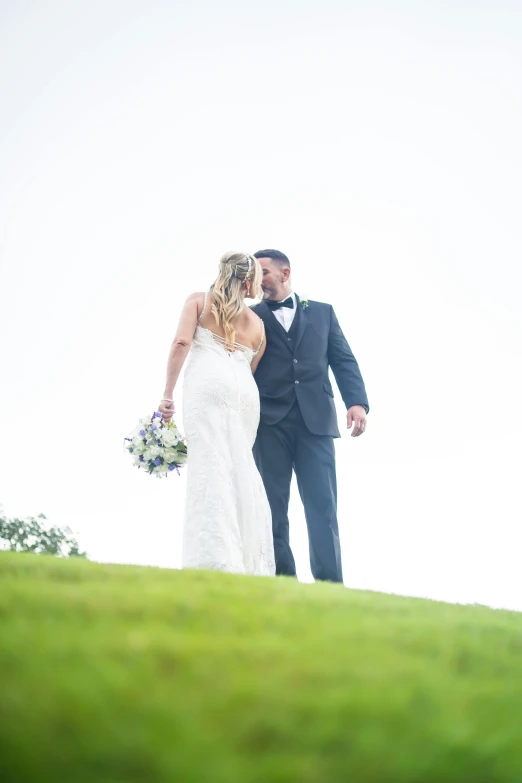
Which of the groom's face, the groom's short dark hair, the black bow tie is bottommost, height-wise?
the black bow tie

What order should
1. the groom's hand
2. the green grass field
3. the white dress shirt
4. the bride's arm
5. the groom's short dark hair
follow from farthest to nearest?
the groom's short dark hair → the white dress shirt → the groom's hand → the bride's arm → the green grass field

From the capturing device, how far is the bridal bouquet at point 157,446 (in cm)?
642

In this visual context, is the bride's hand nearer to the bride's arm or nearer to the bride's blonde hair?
the bride's arm

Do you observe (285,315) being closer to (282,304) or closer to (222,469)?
(282,304)

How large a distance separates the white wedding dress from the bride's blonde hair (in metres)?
0.15

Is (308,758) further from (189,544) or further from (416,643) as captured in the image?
(189,544)

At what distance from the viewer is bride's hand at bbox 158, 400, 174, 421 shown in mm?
6496

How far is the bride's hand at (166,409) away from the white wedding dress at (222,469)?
20cm

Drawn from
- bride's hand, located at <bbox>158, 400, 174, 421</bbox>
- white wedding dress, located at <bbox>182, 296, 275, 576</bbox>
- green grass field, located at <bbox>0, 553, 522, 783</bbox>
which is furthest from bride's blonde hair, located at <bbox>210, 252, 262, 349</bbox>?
green grass field, located at <bbox>0, 553, 522, 783</bbox>

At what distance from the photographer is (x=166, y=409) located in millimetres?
6500

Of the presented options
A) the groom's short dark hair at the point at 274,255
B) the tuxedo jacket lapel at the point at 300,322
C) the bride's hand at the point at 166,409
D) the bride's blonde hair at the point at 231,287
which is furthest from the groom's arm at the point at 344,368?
the bride's hand at the point at 166,409

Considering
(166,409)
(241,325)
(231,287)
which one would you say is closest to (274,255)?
(231,287)

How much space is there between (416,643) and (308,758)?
1092mm

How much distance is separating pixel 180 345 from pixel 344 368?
168cm
